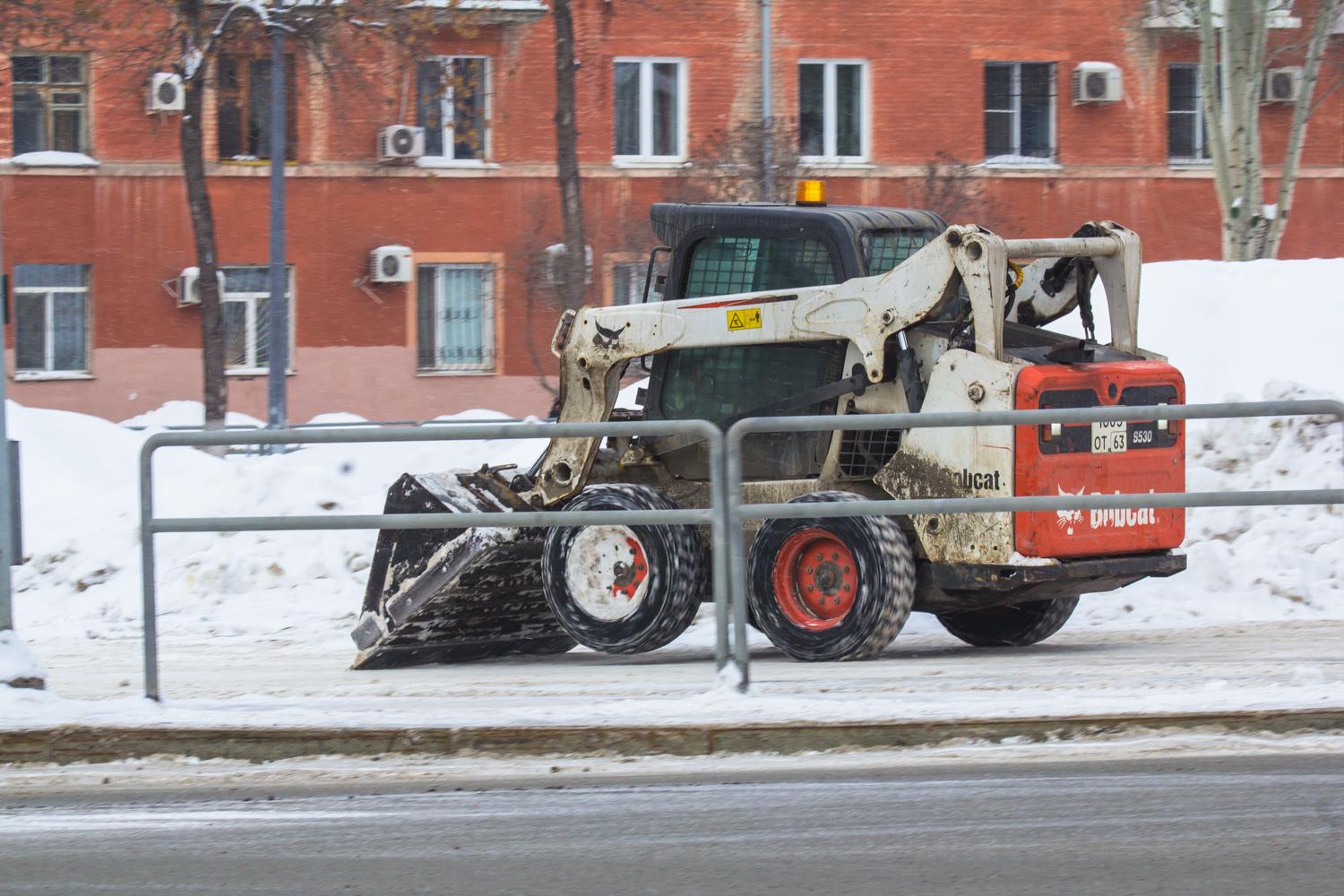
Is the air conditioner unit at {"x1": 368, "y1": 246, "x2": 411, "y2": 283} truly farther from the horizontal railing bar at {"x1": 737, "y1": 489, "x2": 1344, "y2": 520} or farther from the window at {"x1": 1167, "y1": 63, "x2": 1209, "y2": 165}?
the horizontal railing bar at {"x1": 737, "y1": 489, "x2": 1344, "y2": 520}

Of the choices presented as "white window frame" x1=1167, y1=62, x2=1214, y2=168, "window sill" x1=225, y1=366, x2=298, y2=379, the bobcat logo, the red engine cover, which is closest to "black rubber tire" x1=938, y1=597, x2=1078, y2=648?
the red engine cover

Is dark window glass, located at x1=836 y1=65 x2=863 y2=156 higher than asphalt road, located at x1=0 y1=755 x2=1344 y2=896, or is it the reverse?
dark window glass, located at x1=836 y1=65 x2=863 y2=156

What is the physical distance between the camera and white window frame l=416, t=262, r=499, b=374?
3042 cm

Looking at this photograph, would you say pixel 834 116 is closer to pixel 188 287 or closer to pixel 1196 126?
pixel 1196 126

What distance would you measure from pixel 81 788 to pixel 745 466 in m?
4.74

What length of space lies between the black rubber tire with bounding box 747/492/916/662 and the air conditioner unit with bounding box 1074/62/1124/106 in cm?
2330

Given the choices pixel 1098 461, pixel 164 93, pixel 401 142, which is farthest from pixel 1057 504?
pixel 164 93

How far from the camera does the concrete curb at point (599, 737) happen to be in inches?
274

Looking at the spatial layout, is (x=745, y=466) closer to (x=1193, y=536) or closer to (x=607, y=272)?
(x=1193, y=536)

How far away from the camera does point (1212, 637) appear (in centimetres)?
1032

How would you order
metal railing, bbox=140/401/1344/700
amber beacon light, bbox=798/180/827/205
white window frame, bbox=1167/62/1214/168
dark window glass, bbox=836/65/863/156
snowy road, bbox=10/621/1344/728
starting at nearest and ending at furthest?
snowy road, bbox=10/621/1344/728 → metal railing, bbox=140/401/1344/700 → amber beacon light, bbox=798/180/827/205 → dark window glass, bbox=836/65/863/156 → white window frame, bbox=1167/62/1214/168

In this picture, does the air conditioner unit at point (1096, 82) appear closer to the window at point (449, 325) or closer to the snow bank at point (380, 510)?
the window at point (449, 325)

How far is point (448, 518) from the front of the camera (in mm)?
7562

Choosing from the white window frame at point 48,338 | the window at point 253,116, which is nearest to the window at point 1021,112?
the window at point 253,116
